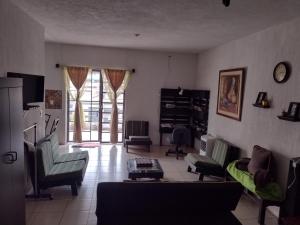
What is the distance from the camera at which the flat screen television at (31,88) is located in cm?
338

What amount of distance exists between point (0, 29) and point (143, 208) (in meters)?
2.54

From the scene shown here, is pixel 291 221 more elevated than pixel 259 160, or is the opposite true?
pixel 259 160

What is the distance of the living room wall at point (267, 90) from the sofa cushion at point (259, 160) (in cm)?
13

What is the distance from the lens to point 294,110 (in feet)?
10.2

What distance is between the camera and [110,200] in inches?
92.0

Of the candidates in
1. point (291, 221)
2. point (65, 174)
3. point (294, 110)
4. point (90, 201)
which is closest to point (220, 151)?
point (294, 110)

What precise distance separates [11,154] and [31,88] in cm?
169

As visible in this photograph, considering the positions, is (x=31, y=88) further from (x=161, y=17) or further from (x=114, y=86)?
(x=114, y=86)

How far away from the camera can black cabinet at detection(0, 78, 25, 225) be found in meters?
2.06

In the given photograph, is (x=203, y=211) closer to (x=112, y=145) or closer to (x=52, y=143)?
(x=52, y=143)

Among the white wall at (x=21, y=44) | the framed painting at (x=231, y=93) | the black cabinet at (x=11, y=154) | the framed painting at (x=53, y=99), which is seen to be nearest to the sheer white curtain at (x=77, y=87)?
the framed painting at (x=53, y=99)

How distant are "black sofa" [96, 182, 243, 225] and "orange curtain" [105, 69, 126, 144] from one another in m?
4.70

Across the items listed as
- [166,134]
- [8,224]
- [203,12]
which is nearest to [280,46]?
[203,12]

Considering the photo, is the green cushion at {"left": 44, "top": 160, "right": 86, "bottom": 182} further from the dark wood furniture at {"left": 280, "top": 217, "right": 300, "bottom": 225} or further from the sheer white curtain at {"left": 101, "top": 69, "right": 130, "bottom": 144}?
the sheer white curtain at {"left": 101, "top": 69, "right": 130, "bottom": 144}
